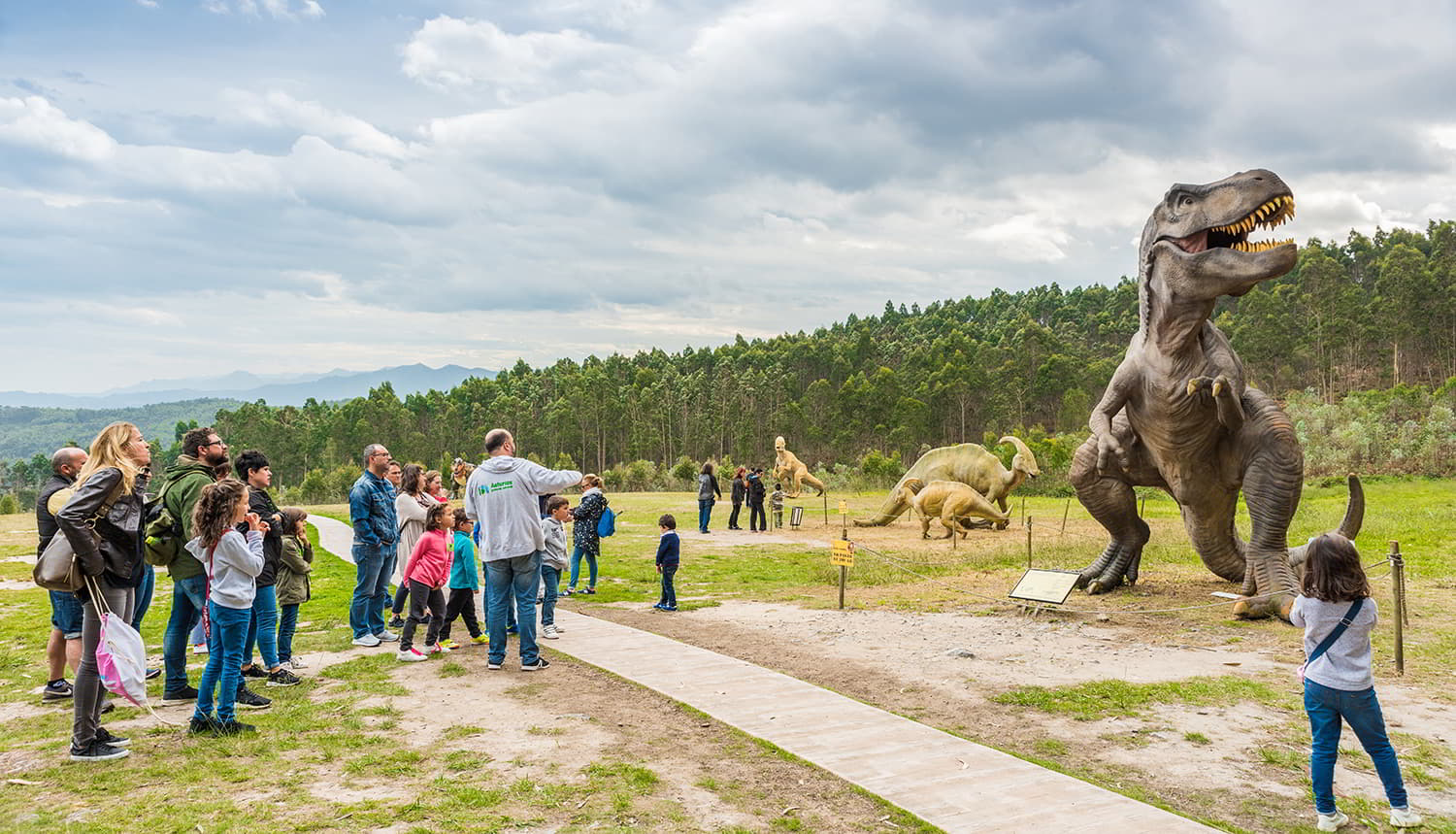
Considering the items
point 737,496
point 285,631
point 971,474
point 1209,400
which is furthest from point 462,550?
point 971,474

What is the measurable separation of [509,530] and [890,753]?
3139 mm

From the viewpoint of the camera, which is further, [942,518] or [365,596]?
[942,518]

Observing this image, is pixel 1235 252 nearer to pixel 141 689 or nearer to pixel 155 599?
pixel 141 689

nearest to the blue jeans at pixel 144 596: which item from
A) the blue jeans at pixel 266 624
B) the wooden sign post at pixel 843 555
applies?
the blue jeans at pixel 266 624

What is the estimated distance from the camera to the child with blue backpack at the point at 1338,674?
3.59 m

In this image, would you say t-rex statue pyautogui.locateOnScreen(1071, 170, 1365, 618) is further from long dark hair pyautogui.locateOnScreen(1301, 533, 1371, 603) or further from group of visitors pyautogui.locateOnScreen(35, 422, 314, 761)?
group of visitors pyautogui.locateOnScreen(35, 422, 314, 761)

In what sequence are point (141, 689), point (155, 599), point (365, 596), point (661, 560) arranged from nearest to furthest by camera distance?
1. point (141, 689)
2. point (365, 596)
3. point (661, 560)
4. point (155, 599)

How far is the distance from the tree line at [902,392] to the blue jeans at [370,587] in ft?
96.1

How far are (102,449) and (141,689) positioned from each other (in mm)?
1292

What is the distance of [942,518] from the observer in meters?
17.4

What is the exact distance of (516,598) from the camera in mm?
6426

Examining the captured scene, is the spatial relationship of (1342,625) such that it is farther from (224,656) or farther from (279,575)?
(279,575)

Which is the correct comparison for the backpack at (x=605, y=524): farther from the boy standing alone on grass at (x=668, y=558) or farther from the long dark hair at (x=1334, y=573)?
the long dark hair at (x=1334, y=573)

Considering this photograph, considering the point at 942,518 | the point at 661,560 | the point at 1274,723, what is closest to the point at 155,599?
the point at 661,560
